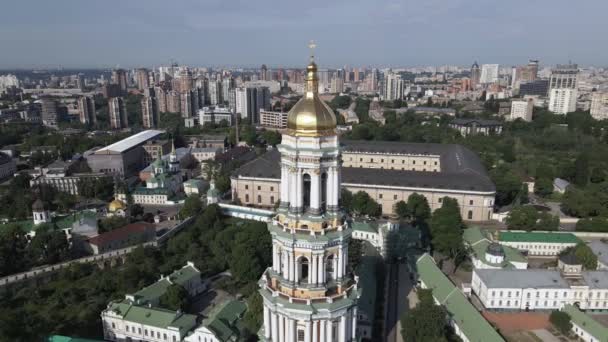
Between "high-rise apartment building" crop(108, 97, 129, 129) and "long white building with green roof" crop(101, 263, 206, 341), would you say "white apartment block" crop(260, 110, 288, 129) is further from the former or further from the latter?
"long white building with green roof" crop(101, 263, 206, 341)

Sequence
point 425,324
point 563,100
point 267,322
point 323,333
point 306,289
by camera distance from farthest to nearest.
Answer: point 563,100
point 425,324
point 267,322
point 323,333
point 306,289

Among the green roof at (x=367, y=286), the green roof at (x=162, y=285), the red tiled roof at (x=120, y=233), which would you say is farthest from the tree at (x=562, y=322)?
the red tiled roof at (x=120, y=233)

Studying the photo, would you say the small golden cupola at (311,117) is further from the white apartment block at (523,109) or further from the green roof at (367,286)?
the white apartment block at (523,109)

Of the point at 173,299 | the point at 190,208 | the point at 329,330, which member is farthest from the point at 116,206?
the point at 329,330

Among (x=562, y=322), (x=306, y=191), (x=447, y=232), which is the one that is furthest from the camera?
(x=447, y=232)

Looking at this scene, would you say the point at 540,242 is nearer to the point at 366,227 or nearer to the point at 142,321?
the point at 366,227

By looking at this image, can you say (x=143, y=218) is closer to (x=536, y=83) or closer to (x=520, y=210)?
(x=520, y=210)
